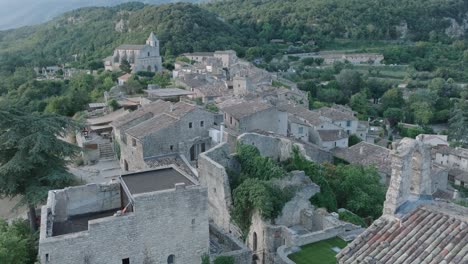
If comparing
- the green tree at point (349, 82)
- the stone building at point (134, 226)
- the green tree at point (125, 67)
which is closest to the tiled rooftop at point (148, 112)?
the stone building at point (134, 226)

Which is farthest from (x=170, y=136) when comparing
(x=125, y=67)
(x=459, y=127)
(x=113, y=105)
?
(x=459, y=127)

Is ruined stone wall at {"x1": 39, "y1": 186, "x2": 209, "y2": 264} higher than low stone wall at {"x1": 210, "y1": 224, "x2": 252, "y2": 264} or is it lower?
higher

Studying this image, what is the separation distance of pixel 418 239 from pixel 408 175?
1530 mm

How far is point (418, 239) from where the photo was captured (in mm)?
9445

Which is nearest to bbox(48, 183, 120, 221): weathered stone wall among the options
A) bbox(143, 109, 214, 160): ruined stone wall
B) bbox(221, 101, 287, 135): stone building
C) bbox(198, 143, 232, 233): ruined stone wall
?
bbox(198, 143, 232, 233): ruined stone wall

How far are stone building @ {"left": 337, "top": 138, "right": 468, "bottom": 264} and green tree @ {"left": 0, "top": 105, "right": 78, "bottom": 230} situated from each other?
624 inches

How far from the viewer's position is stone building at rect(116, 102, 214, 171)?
81.7 feet

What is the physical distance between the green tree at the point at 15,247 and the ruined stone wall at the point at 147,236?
191 cm

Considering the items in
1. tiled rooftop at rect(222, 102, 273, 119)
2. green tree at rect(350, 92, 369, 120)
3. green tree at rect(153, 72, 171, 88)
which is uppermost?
tiled rooftop at rect(222, 102, 273, 119)

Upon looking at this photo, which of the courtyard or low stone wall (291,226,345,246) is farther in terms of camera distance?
low stone wall (291,226,345,246)

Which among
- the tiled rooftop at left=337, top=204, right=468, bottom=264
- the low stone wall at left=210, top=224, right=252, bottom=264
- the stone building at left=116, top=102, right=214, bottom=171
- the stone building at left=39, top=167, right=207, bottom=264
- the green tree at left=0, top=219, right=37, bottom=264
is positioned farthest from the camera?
the stone building at left=116, top=102, right=214, bottom=171

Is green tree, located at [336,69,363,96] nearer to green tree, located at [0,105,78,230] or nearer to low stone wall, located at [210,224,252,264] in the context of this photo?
green tree, located at [0,105,78,230]

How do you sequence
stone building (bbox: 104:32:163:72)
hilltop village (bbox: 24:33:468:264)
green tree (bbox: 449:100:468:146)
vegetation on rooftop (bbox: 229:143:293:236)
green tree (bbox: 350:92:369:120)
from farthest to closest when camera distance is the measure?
stone building (bbox: 104:32:163:72), green tree (bbox: 350:92:369:120), green tree (bbox: 449:100:468:146), vegetation on rooftop (bbox: 229:143:293:236), hilltop village (bbox: 24:33:468:264)

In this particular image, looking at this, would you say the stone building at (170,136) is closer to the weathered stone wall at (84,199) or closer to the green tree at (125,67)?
the weathered stone wall at (84,199)
